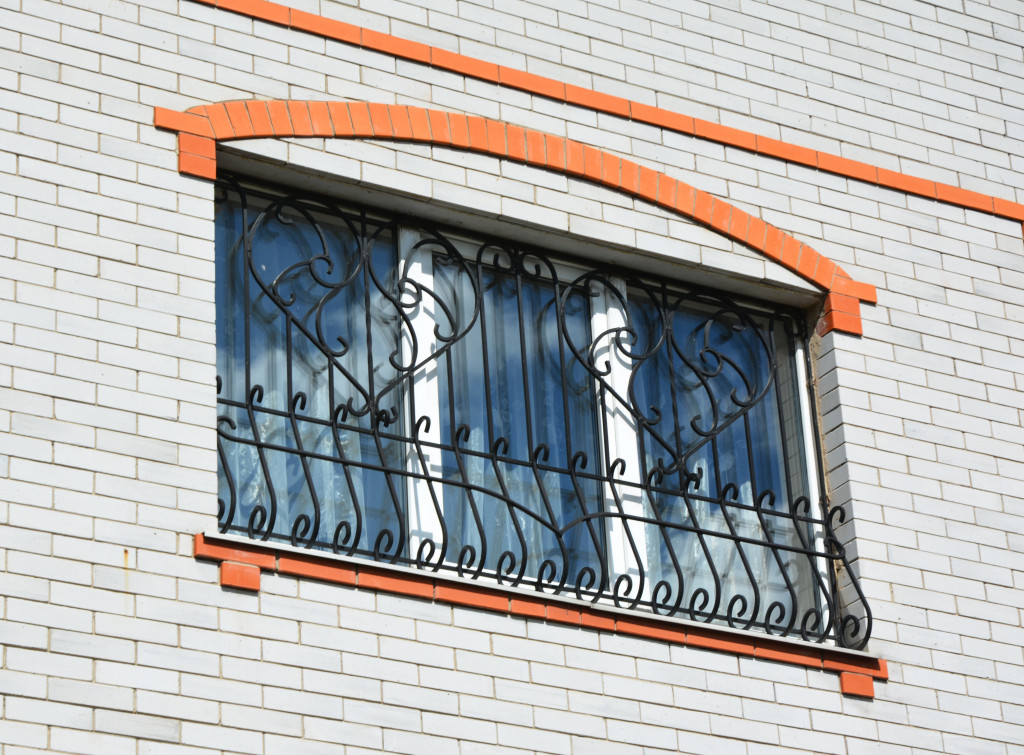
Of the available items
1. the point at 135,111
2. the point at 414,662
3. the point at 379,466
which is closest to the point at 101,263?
the point at 135,111

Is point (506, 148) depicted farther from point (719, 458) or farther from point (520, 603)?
point (520, 603)

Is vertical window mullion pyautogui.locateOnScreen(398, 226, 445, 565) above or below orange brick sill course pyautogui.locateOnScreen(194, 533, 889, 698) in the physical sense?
above

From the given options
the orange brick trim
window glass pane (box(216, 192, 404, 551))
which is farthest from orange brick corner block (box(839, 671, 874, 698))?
the orange brick trim

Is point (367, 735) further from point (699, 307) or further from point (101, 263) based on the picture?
point (699, 307)

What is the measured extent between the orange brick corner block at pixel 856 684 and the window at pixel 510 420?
297 mm

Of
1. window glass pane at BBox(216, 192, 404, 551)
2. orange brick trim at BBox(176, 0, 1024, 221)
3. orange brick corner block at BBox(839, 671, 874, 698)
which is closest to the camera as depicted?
window glass pane at BBox(216, 192, 404, 551)

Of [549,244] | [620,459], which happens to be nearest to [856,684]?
[620,459]

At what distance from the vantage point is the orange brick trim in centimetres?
952

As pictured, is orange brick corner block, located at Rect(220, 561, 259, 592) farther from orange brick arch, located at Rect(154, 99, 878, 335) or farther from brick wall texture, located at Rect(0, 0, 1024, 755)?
orange brick arch, located at Rect(154, 99, 878, 335)

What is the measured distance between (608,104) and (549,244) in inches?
33.3

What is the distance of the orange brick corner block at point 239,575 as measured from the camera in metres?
8.03

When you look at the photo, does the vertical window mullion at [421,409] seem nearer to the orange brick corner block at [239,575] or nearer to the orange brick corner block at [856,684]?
the orange brick corner block at [239,575]

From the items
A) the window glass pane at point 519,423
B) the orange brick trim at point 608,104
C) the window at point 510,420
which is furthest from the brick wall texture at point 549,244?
the window glass pane at point 519,423

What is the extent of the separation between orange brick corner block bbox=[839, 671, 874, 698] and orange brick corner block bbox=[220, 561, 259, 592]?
2.88 m
